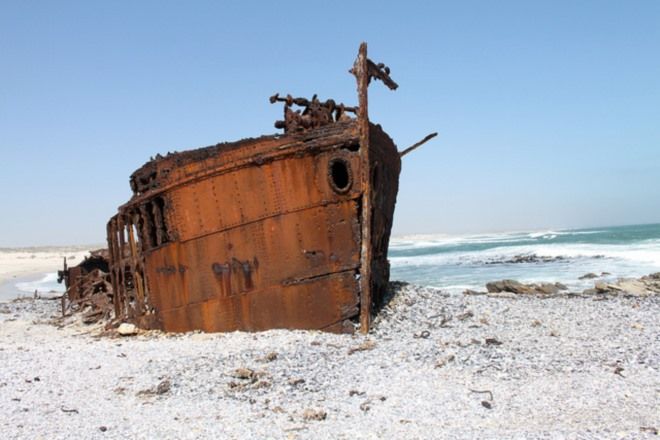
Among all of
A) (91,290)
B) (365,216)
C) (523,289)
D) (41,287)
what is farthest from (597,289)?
(41,287)

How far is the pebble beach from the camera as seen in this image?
4289 mm

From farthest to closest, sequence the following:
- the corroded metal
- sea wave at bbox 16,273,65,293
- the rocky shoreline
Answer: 1. sea wave at bbox 16,273,65,293
2. the rocky shoreline
3. the corroded metal

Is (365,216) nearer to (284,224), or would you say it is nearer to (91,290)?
(284,224)

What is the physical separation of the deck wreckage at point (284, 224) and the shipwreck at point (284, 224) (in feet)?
0.04

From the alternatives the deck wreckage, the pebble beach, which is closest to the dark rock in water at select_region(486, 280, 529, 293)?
the pebble beach

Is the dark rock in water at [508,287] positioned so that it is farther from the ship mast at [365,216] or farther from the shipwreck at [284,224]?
the ship mast at [365,216]

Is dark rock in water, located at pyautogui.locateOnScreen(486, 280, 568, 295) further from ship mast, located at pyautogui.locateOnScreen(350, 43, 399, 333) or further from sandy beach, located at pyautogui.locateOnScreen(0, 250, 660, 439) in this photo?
ship mast, located at pyautogui.locateOnScreen(350, 43, 399, 333)

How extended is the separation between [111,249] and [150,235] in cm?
302

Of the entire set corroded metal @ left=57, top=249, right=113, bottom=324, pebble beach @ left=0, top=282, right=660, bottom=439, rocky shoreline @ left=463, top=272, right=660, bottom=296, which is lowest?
rocky shoreline @ left=463, top=272, right=660, bottom=296

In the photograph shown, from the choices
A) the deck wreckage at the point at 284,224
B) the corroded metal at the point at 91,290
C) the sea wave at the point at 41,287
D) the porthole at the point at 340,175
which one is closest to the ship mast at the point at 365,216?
the deck wreckage at the point at 284,224

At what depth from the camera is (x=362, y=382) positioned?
5301mm

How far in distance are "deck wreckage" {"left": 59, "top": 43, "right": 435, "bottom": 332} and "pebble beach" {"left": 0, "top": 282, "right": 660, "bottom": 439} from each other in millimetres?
396

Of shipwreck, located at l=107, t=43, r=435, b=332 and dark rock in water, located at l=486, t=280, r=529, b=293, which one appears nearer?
shipwreck, located at l=107, t=43, r=435, b=332

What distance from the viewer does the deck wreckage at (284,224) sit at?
23.2 feet
